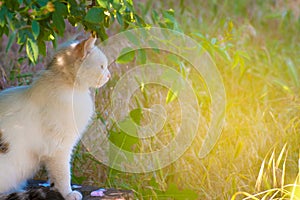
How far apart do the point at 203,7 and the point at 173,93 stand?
300cm

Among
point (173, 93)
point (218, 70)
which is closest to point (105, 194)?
point (173, 93)

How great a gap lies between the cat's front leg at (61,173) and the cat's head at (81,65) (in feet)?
1.08

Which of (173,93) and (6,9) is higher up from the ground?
(6,9)

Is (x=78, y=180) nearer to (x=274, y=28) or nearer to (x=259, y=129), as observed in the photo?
(x=259, y=129)

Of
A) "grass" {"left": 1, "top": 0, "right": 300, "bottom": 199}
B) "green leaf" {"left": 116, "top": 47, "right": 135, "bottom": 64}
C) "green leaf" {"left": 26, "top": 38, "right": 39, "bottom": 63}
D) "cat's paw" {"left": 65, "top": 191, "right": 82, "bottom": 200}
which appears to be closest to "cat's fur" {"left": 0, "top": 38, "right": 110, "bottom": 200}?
"cat's paw" {"left": 65, "top": 191, "right": 82, "bottom": 200}

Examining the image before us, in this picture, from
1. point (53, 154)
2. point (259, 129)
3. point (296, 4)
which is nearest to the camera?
point (53, 154)

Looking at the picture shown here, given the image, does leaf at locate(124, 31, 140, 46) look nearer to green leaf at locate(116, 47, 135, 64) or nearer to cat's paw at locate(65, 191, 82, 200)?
green leaf at locate(116, 47, 135, 64)

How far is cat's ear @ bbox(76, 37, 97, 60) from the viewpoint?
2342mm

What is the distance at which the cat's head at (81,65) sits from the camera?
93.7 inches

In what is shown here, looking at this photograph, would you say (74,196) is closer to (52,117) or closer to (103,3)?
(52,117)

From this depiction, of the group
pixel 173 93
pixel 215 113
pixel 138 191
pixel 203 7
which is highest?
pixel 203 7

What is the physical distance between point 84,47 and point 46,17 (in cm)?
22

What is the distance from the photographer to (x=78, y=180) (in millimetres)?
2939

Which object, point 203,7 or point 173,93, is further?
point 203,7
